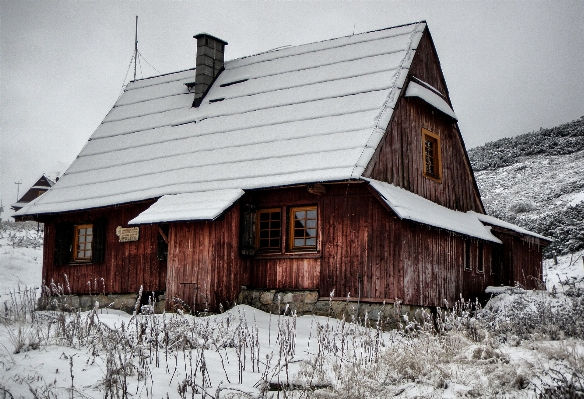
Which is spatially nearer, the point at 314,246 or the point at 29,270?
the point at 314,246

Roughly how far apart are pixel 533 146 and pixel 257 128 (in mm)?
34160

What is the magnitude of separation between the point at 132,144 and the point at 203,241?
5718mm

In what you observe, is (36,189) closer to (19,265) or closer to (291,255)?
(19,265)

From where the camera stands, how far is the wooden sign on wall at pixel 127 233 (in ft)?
51.4

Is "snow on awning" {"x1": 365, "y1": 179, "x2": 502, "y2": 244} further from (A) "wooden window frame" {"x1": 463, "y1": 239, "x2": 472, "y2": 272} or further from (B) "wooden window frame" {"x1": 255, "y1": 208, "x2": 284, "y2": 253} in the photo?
(B) "wooden window frame" {"x1": 255, "y1": 208, "x2": 284, "y2": 253}

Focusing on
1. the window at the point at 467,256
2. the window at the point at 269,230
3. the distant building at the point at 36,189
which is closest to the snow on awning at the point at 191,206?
the window at the point at 269,230

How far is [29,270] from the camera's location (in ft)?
75.9

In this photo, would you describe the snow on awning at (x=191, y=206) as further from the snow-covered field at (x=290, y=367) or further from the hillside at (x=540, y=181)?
the hillside at (x=540, y=181)

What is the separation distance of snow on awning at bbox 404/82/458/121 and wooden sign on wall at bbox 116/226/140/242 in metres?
7.63

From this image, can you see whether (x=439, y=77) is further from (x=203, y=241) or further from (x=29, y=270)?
(x=29, y=270)

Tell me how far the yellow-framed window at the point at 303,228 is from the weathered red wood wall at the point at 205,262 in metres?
1.26

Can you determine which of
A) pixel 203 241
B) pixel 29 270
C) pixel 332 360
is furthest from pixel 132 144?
pixel 332 360

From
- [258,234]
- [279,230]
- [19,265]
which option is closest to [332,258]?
[279,230]

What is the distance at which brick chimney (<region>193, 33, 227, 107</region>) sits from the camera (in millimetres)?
17938
